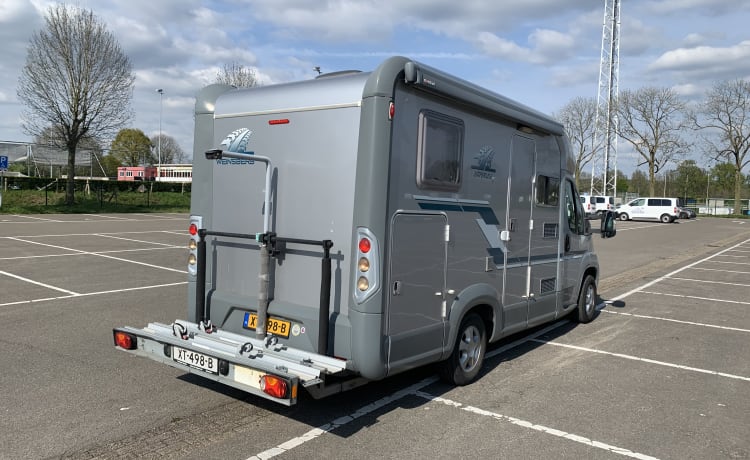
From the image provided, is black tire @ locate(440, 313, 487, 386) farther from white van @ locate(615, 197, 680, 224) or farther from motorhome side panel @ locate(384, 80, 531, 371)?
white van @ locate(615, 197, 680, 224)

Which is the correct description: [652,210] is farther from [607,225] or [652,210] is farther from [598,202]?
[607,225]

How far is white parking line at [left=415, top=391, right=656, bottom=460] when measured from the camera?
4.09m

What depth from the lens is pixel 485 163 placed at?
17.3 feet

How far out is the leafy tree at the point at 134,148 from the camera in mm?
90688

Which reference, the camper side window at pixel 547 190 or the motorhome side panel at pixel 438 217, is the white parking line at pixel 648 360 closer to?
the camper side window at pixel 547 190

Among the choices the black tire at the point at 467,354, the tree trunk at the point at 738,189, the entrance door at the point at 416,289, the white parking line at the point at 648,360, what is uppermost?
the tree trunk at the point at 738,189

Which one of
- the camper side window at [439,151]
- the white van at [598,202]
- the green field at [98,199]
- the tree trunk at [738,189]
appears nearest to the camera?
the camper side window at [439,151]

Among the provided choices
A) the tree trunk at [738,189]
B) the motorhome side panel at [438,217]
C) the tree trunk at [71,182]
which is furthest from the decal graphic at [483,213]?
the tree trunk at [738,189]

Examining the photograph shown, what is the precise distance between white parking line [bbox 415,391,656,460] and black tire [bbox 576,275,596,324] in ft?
12.2

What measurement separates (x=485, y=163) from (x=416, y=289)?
1.47 metres

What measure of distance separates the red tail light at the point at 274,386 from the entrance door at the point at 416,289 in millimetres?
889

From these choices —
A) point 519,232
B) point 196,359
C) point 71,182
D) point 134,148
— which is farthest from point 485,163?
point 134,148

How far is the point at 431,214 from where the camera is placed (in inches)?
182

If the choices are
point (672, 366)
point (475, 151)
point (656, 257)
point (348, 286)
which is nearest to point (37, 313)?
point (348, 286)
